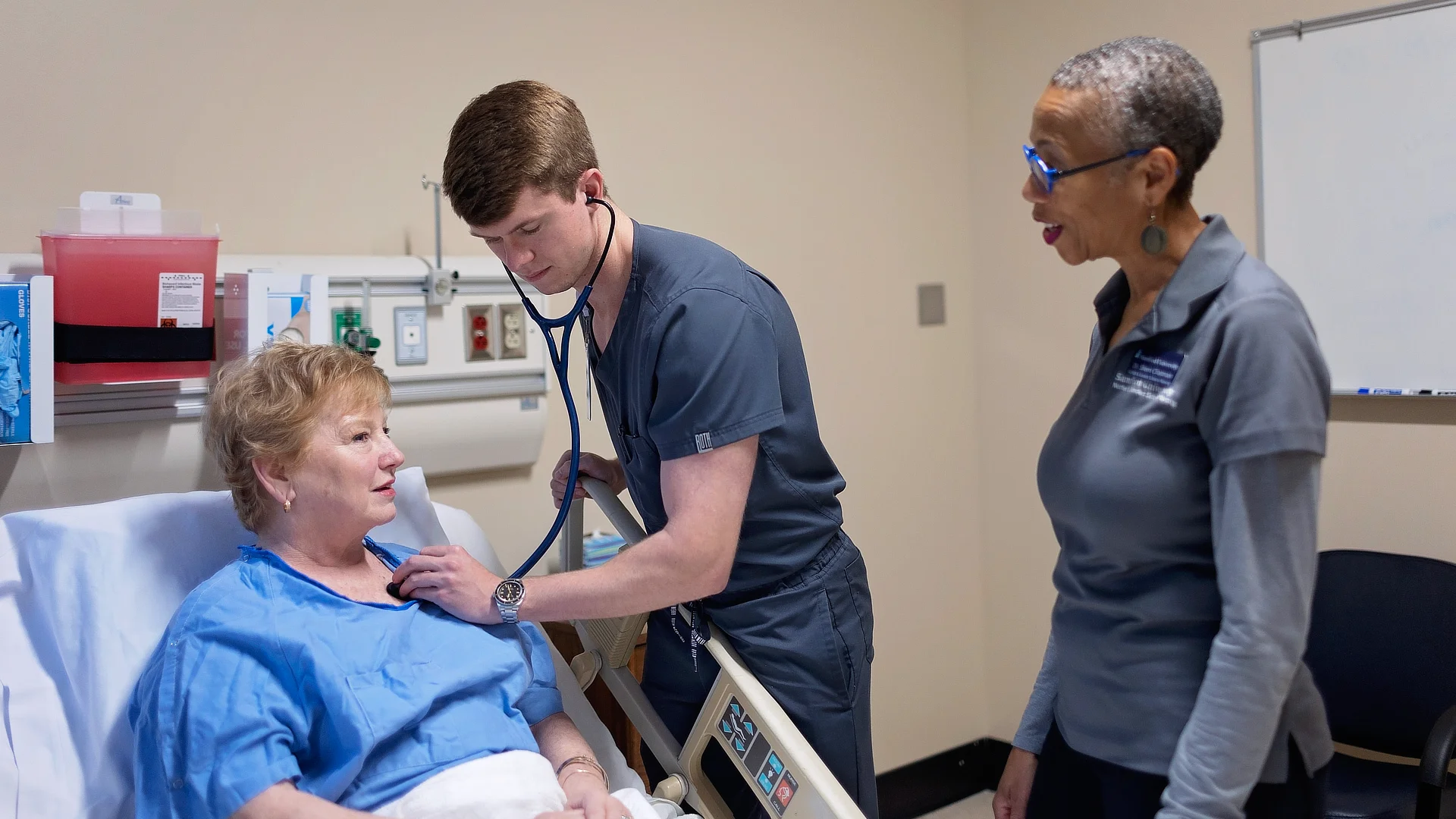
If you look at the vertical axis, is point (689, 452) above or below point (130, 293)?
below

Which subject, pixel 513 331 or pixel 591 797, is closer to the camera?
pixel 591 797

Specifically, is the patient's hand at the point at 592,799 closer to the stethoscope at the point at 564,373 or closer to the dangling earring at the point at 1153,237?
the stethoscope at the point at 564,373

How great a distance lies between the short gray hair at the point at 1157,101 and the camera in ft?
3.52

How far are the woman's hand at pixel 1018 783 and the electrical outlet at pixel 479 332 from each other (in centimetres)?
131

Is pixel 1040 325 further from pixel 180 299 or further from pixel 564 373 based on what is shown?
pixel 180 299

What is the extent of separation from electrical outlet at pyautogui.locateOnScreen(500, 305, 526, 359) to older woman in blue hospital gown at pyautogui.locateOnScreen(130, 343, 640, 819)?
67 centimetres

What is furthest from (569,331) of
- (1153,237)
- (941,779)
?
(941,779)

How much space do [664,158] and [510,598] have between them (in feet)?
4.58

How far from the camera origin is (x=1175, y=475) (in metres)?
1.07

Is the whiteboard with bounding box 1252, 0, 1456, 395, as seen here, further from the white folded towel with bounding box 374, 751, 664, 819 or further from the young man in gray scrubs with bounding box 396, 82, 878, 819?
the white folded towel with bounding box 374, 751, 664, 819

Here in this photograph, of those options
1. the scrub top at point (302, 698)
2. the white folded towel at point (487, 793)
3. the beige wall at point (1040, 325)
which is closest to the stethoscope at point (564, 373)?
the scrub top at point (302, 698)

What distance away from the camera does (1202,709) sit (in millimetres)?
1049

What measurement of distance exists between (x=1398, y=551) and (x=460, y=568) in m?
2.05

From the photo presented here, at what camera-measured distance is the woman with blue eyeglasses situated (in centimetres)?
100
